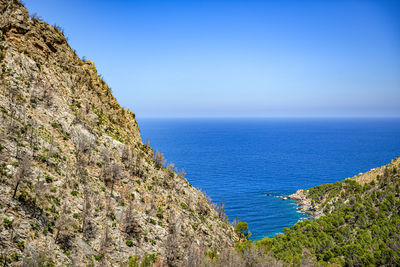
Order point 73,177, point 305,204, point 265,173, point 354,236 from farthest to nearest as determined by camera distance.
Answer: point 265,173 < point 305,204 < point 354,236 < point 73,177

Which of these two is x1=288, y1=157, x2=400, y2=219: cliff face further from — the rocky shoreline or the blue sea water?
the blue sea water

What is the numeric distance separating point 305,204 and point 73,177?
7297cm

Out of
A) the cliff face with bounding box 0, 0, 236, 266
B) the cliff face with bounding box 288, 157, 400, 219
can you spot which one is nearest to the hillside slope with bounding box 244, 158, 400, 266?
the cliff face with bounding box 288, 157, 400, 219

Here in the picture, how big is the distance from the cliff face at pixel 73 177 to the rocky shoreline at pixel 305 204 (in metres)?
41.3

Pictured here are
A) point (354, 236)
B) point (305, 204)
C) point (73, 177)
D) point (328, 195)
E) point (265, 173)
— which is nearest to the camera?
point (73, 177)

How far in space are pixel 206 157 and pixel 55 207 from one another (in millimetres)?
121894

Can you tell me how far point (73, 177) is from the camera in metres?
22.4

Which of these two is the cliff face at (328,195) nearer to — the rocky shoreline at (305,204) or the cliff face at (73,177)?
the rocky shoreline at (305,204)

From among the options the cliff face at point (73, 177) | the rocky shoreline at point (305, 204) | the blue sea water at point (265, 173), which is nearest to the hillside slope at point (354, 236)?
the rocky shoreline at point (305, 204)

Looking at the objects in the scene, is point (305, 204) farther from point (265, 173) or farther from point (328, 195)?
point (265, 173)

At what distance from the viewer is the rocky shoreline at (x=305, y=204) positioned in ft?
217

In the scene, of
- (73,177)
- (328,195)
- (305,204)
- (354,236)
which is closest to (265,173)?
(305,204)

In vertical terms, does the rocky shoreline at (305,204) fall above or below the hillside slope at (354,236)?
above

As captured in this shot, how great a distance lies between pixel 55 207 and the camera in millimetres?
18969
